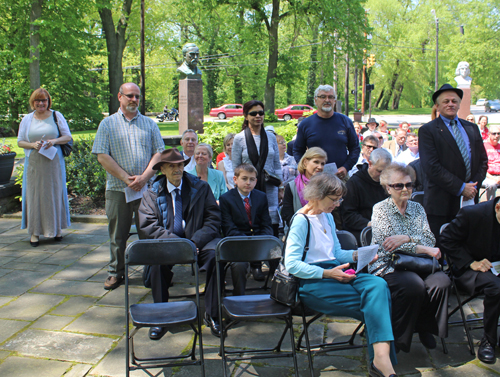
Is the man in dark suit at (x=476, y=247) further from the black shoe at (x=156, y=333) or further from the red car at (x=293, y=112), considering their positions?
the red car at (x=293, y=112)

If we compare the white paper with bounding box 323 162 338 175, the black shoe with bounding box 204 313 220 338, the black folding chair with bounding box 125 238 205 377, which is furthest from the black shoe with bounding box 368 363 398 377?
the white paper with bounding box 323 162 338 175

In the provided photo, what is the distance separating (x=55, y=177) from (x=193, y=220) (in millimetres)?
2845

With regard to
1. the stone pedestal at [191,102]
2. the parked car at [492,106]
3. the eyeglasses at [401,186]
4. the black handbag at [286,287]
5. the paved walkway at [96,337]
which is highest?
the parked car at [492,106]

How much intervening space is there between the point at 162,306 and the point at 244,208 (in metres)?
1.58

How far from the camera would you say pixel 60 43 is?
1794cm

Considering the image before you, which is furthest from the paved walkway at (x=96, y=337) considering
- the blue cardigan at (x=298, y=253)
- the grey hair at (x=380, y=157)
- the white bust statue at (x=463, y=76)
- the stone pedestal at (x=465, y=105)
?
the white bust statue at (x=463, y=76)

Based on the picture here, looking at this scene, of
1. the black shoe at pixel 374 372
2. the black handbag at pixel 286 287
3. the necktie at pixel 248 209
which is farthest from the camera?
the necktie at pixel 248 209

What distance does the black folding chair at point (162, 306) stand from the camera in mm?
3166

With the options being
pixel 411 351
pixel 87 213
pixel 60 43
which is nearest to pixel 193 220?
pixel 411 351

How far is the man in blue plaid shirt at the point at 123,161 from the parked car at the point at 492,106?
166 feet

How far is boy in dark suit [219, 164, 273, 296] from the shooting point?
183 inches

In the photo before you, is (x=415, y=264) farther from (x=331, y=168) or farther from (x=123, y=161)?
(x=123, y=161)

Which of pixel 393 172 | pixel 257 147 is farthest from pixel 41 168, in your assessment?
pixel 393 172

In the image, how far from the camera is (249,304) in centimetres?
337
